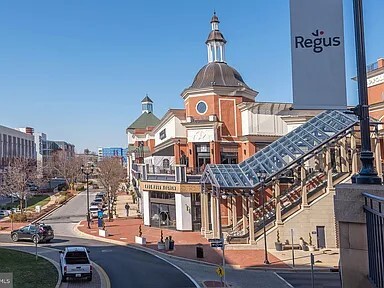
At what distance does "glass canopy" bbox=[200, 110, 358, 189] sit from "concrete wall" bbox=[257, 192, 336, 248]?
3199mm

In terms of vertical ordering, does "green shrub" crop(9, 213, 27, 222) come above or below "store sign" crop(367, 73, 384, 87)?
below

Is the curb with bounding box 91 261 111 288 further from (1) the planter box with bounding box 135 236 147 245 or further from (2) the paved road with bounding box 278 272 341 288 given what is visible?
(2) the paved road with bounding box 278 272 341 288

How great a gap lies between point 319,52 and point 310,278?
1658cm

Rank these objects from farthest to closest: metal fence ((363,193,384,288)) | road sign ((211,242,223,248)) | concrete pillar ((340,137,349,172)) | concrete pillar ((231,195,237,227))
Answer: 1. concrete pillar ((231,195,237,227))
2. concrete pillar ((340,137,349,172))
3. road sign ((211,242,223,248))
4. metal fence ((363,193,384,288))

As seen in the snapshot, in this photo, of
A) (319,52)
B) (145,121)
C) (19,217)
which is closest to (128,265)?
(319,52)

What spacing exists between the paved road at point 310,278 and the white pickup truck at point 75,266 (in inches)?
371

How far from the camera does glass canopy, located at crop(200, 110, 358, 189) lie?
29.0m

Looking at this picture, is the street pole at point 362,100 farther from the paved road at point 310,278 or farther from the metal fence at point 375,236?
the paved road at point 310,278

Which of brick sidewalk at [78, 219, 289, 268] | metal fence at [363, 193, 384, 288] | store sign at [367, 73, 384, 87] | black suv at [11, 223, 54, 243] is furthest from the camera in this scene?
store sign at [367, 73, 384, 87]

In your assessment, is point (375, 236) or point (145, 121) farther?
point (145, 121)

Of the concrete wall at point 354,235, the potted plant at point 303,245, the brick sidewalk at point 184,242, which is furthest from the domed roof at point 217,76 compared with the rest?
A: the concrete wall at point 354,235

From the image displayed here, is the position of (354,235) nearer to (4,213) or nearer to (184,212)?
(184,212)

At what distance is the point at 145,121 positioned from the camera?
88375 mm

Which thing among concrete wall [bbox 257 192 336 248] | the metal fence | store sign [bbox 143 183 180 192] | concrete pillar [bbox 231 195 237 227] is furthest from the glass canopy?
the metal fence
